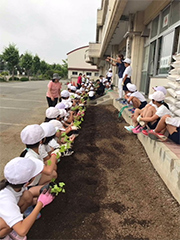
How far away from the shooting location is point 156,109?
364 cm

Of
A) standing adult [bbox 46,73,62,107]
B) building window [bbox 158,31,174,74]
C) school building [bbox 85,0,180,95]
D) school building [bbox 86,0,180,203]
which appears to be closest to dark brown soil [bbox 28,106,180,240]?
school building [bbox 86,0,180,203]

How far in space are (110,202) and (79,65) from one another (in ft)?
164

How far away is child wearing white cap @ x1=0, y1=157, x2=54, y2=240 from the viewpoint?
61.8 inches

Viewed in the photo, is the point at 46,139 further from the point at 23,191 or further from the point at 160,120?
the point at 160,120

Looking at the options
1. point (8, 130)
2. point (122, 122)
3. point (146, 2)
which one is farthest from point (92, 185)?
point (146, 2)

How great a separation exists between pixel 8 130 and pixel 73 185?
11.0 ft

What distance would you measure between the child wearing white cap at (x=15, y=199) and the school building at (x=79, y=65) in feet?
161

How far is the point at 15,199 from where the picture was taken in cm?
174

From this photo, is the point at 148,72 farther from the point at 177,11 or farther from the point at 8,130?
the point at 8,130

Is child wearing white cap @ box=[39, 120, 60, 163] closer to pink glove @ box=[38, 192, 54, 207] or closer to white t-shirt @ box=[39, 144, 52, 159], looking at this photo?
white t-shirt @ box=[39, 144, 52, 159]

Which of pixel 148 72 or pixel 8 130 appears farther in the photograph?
pixel 148 72

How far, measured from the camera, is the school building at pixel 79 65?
4975 cm

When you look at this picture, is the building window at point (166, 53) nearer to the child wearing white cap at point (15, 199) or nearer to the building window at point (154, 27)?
the building window at point (154, 27)

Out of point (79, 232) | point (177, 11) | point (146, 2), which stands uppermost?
point (146, 2)
